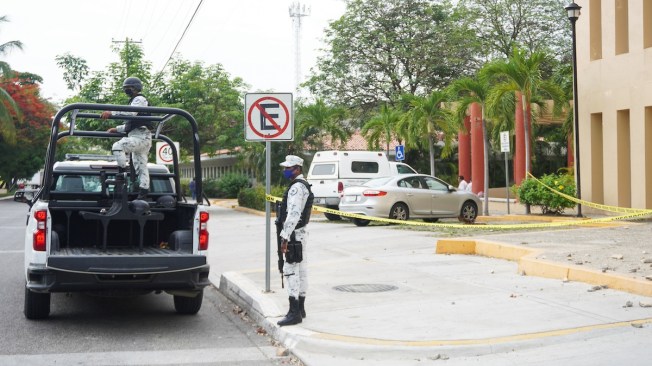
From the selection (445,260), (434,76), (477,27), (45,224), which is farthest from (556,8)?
(45,224)

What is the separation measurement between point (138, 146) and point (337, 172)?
15736mm

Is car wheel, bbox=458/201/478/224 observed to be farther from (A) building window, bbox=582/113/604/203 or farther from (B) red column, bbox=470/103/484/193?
(B) red column, bbox=470/103/484/193

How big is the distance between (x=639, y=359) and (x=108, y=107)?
5710 millimetres

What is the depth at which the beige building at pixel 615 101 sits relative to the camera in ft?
66.0

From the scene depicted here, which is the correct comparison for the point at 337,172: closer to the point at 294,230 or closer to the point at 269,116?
the point at 269,116

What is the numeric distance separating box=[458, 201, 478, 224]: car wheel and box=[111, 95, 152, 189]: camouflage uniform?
1407 centimetres

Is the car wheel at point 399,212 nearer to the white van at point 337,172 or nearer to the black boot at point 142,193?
the white van at point 337,172

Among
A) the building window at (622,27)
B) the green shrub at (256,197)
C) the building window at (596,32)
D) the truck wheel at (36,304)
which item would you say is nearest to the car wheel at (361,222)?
the building window at (596,32)

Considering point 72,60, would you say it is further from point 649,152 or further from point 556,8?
point 649,152

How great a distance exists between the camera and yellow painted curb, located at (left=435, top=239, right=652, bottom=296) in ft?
30.3

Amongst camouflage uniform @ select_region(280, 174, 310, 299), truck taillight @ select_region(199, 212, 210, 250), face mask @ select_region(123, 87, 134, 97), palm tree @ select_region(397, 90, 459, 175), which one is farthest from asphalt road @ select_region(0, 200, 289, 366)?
palm tree @ select_region(397, 90, 459, 175)

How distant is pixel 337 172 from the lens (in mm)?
25125

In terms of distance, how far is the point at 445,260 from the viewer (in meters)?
13.4

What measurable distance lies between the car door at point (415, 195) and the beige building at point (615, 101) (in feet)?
15.7
